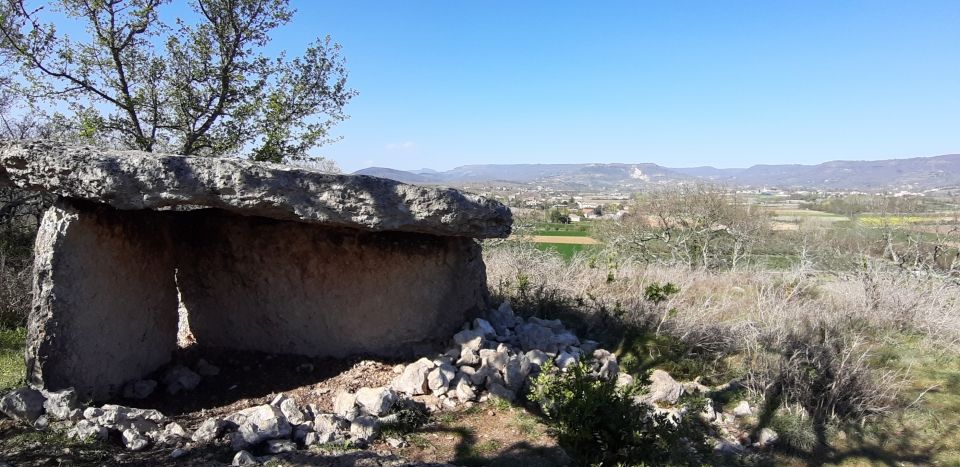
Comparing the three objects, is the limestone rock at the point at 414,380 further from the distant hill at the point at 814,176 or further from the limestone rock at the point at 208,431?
the distant hill at the point at 814,176

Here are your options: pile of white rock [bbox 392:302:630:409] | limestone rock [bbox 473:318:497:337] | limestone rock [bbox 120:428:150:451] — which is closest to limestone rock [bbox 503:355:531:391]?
pile of white rock [bbox 392:302:630:409]

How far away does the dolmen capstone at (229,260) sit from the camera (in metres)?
4.18

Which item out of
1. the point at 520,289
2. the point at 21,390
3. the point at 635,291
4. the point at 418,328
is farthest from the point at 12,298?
the point at 635,291

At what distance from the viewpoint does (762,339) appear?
226 inches

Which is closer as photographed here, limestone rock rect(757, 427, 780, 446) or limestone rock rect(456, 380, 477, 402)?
Answer: limestone rock rect(757, 427, 780, 446)

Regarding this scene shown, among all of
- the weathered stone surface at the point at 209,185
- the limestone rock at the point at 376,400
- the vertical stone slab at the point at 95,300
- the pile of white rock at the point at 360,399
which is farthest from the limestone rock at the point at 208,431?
the weathered stone surface at the point at 209,185

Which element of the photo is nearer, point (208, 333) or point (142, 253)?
point (142, 253)

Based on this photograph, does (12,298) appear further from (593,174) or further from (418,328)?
(593,174)

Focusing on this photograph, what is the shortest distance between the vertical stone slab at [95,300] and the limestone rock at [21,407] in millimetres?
344

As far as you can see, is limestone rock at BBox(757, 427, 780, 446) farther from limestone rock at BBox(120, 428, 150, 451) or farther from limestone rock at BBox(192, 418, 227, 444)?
limestone rock at BBox(120, 428, 150, 451)

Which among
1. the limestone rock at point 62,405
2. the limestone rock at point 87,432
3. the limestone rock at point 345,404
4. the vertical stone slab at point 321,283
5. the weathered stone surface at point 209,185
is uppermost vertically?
the weathered stone surface at point 209,185

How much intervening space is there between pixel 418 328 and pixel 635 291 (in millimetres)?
3299

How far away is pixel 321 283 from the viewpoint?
538 centimetres

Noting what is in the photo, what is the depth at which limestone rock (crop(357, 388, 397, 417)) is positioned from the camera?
433cm
